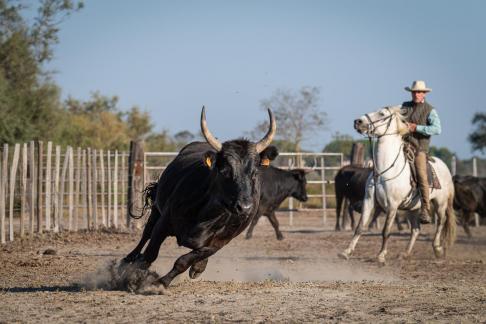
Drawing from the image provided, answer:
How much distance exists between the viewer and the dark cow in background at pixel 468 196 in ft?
Result: 66.5

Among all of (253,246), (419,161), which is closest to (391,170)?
(419,161)

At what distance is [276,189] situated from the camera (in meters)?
19.0

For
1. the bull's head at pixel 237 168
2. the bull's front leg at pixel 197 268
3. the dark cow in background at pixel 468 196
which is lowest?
the bull's front leg at pixel 197 268

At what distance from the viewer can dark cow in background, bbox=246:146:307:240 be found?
18312 mm

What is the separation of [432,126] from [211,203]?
21.6 feet

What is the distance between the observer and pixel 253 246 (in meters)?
17.0

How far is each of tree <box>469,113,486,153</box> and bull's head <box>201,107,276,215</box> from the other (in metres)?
42.8

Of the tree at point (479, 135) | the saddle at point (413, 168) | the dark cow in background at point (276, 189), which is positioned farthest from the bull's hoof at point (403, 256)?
the tree at point (479, 135)

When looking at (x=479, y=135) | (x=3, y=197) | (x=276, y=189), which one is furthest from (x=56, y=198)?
(x=479, y=135)

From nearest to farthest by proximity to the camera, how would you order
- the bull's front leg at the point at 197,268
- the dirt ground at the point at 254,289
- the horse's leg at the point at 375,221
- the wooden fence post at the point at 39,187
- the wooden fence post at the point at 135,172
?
1. the dirt ground at the point at 254,289
2. the bull's front leg at the point at 197,268
3. the wooden fence post at the point at 39,187
4. the wooden fence post at the point at 135,172
5. the horse's leg at the point at 375,221

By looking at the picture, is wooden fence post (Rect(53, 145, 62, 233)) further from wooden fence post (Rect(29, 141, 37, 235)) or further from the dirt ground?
the dirt ground

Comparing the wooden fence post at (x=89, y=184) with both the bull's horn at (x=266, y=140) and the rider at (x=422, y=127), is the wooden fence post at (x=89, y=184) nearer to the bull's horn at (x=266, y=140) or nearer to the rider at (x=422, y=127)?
the rider at (x=422, y=127)

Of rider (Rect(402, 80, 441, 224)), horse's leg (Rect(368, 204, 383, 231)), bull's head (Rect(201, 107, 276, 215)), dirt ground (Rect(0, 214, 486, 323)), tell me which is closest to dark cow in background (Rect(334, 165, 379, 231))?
horse's leg (Rect(368, 204, 383, 231))

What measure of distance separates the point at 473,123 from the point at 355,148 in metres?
26.6
